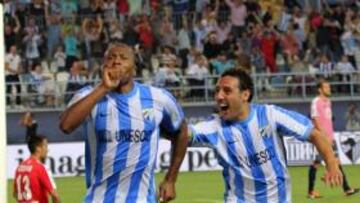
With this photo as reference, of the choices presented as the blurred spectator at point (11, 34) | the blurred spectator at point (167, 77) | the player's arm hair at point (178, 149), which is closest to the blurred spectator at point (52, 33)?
the blurred spectator at point (11, 34)

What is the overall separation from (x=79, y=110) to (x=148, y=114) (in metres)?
0.67

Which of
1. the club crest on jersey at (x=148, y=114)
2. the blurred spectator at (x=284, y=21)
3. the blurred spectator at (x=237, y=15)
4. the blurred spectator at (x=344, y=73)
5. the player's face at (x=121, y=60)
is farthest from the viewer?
the blurred spectator at (x=237, y=15)

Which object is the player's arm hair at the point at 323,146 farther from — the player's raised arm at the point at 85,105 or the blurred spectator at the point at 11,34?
the blurred spectator at the point at 11,34

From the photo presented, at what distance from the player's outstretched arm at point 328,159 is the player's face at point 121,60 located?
1.53m

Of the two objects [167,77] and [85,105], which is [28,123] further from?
[85,105]

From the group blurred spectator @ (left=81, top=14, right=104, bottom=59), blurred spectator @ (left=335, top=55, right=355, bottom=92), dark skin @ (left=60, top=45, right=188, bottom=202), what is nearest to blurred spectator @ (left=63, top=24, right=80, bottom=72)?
blurred spectator @ (left=81, top=14, right=104, bottom=59)

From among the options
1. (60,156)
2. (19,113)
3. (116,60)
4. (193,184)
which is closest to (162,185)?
(116,60)

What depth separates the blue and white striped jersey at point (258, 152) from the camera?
7.45 meters

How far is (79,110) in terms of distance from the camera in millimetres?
6586

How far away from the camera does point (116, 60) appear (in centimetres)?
664

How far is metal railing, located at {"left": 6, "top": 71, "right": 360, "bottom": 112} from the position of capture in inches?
1045

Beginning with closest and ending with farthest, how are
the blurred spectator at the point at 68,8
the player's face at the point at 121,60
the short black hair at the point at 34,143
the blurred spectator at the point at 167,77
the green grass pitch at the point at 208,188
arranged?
1. the player's face at the point at 121,60
2. the short black hair at the point at 34,143
3. the green grass pitch at the point at 208,188
4. the blurred spectator at the point at 167,77
5. the blurred spectator at the point at 68,8

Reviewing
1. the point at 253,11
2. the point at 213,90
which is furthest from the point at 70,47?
the point at 253,11

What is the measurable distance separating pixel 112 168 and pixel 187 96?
20.3 meters
